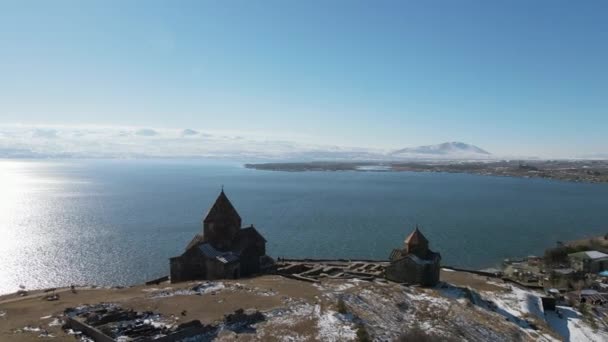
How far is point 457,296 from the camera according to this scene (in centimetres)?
3288

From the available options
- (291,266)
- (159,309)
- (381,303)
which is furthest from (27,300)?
(381,303)

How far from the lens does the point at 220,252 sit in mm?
34719

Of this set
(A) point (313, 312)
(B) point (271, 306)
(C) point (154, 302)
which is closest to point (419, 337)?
(A) point (313, 312)

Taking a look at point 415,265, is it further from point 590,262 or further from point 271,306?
point 590,262

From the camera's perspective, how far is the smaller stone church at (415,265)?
116ft

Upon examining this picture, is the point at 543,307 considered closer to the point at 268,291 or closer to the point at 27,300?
the point at 268,291

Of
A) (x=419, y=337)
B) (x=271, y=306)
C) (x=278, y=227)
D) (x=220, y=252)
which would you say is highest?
(x=220, y=252)

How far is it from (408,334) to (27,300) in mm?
23558

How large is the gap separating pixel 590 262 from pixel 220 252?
41.0m

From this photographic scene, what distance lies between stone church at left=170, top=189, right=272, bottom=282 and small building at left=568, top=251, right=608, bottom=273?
36.7 metres

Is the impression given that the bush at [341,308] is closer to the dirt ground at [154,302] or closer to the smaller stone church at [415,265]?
the dirt ground at [154,302]

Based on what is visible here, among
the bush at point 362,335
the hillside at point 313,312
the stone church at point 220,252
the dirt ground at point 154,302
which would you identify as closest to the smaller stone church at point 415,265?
the hillside at point 313,312

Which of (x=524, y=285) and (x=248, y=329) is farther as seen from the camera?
(x=524, y=285)

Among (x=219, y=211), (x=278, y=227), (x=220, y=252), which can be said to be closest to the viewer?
(x=220, y=252)
